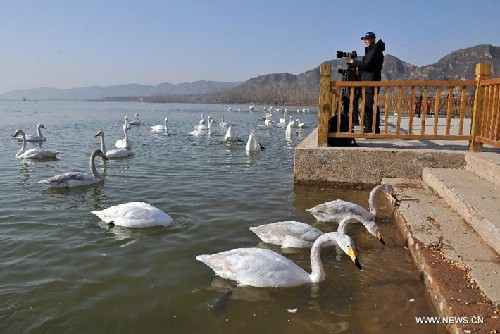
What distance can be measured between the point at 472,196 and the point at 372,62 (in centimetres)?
550

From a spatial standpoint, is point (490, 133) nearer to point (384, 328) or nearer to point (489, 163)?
point (489, 163)

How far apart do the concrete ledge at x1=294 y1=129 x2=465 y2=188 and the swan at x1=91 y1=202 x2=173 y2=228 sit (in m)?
3.98

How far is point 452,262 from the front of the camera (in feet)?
15.4

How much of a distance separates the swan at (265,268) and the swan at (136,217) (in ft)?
6.57

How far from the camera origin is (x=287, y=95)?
564 ft

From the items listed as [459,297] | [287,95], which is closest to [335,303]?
[459,297]

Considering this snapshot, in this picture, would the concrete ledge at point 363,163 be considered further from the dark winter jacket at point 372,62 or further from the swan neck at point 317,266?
the swan neck at point 317,266

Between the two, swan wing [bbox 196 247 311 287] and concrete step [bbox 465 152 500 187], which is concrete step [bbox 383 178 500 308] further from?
swan wing [bbox 196 247 311 287]

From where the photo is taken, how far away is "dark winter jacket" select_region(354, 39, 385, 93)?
10.6 m

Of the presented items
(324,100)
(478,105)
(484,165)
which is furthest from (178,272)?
(478,105)

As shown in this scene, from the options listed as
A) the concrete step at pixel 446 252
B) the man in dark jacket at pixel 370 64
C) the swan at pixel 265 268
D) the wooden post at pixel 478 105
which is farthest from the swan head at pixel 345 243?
the man in dark jacket at pixel 370 64

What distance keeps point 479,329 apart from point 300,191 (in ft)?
20.0

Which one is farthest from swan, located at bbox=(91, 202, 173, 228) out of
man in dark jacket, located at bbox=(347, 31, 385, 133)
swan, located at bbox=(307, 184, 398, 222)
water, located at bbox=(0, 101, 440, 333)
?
man in dark jacket, located at bbox=(347, 31, 385, 133)

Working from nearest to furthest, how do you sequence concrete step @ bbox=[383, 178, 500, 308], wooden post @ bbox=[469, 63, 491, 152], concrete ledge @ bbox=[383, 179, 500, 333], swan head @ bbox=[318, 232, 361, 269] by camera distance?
concrete ledge @ bbox=[383, 179, 500, 333] < concrete step @ bbox=[383, 178, 500, 308] < swan head @ bbox=[318, 232, 361, 269] < wooden post @ bbox=[469, 63, 491, 152]
